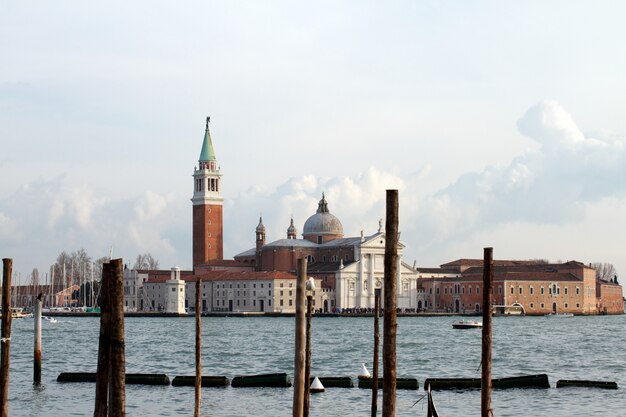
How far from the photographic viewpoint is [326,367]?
3122 cm

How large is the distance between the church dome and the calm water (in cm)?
3968

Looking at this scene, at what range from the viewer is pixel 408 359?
34531 mm

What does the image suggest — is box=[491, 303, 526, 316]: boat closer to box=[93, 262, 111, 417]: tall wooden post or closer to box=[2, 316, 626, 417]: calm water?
box=[2, 316, 626, 417]: calm water

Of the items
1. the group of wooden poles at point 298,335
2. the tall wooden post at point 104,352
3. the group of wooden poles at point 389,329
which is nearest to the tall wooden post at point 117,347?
the group of wooden poles at point 298,335

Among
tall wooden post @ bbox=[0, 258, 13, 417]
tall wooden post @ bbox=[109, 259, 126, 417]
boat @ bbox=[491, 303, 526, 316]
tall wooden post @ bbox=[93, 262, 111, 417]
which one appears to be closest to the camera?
tall wooden post @ bbox=[109, 259, 126, 417]

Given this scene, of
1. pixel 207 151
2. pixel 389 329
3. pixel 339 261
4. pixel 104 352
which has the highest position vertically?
pixel 207 151

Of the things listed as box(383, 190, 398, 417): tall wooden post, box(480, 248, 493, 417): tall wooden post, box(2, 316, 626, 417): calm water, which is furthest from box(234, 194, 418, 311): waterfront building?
box(383, 190, 398, 417): tall wooden post

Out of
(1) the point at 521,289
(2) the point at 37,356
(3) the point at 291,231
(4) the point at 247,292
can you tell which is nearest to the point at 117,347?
(2) the point at 37,356

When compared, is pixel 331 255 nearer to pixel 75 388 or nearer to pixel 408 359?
pixel 408 359

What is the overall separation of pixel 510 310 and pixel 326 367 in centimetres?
6127

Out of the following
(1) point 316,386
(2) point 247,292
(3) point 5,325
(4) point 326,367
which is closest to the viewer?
(3) point 5,325

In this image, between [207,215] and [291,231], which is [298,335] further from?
[291,231]

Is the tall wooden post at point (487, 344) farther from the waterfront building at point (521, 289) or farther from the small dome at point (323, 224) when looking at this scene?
the small dome at point (323, 224)

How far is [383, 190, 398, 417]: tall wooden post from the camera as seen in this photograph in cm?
1117
